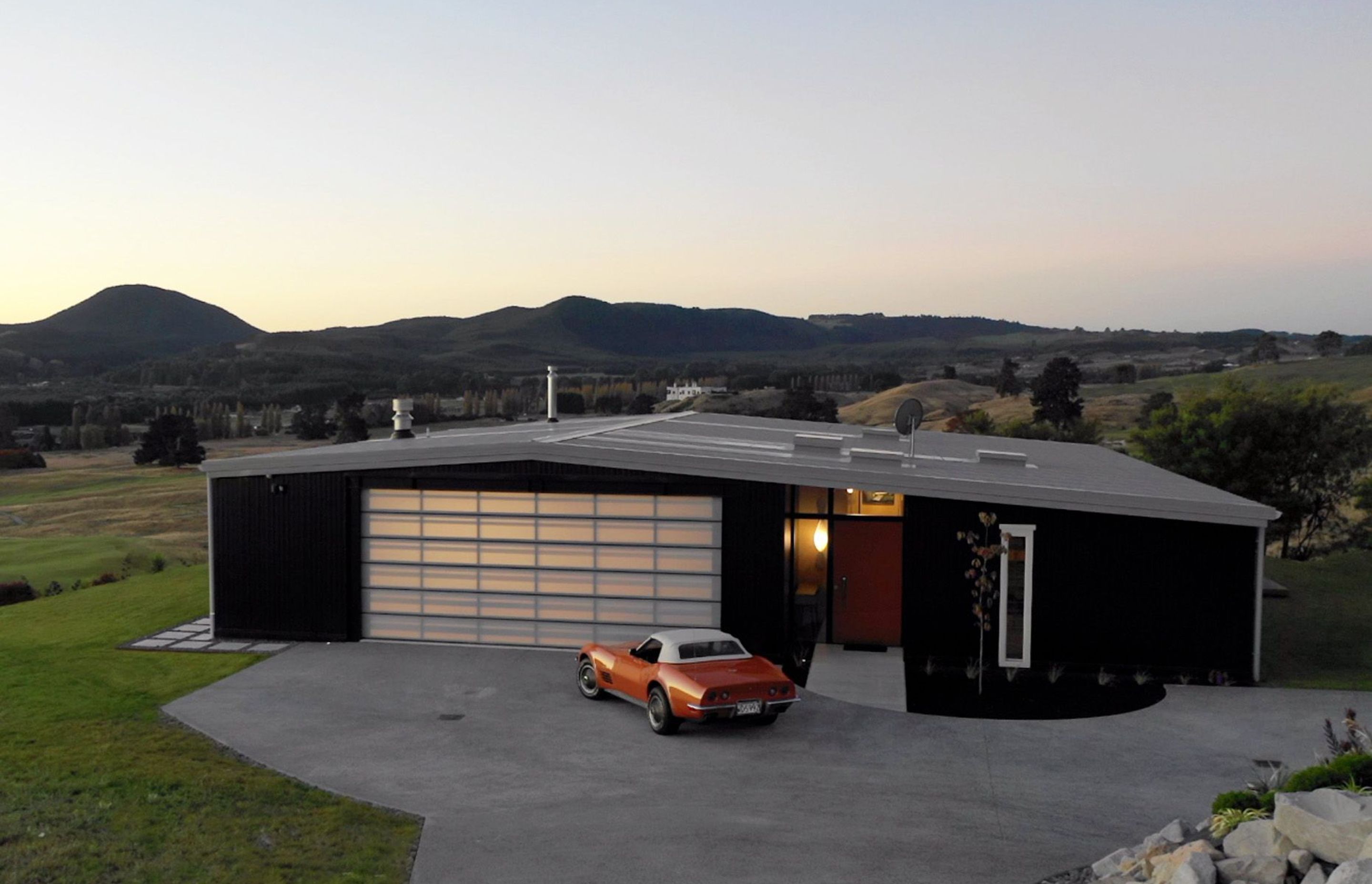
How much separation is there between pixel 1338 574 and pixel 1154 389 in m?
70.1

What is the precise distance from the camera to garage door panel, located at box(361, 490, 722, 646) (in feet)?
57.7

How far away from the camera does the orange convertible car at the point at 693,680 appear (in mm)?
13250

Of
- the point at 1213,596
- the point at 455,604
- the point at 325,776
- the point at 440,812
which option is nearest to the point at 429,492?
the point at 455,604

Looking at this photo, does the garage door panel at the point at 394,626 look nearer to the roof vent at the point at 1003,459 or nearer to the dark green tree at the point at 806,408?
the roof vent at the point at 1003,459

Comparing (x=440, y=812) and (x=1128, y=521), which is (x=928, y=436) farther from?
(x=440, y=812)

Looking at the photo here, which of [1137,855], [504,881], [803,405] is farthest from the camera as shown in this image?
[803,405]

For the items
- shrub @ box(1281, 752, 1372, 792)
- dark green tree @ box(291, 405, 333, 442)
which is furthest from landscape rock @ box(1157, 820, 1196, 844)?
dark green tree @ box(291, 405, 333, 442)

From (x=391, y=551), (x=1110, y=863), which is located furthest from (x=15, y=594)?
(x=1110, y=863)

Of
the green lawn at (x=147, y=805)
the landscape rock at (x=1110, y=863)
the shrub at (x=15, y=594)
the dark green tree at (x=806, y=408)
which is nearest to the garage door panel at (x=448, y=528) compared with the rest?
the green lawn at (x=147, y=805)

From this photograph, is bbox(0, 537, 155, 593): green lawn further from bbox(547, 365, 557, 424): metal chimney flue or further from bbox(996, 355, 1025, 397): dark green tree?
bbox(996, 355, 1025, 397): dark green tree

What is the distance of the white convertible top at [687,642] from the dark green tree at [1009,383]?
86329 mm

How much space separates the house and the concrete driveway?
157 centimetres

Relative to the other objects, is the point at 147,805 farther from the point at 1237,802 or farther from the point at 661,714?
the point at 1237,802

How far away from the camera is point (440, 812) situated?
1098 cm
